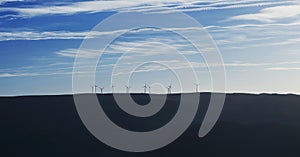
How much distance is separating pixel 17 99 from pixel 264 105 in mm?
25042

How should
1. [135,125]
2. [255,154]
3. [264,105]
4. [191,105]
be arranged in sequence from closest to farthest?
1. [255,154]
2. [135,125]
3. [264,105]
4. [191,105]

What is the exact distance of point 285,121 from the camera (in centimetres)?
4778

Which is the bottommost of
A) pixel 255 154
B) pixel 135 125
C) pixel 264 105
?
pixel 255 154

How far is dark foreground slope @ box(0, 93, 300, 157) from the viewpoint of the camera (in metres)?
39.2

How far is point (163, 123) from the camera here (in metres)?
48.6

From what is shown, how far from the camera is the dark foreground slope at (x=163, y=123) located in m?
39.2

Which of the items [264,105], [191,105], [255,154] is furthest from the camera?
[191,105]

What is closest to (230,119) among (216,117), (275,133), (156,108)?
(216,117)

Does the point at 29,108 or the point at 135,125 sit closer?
the point at 135,125

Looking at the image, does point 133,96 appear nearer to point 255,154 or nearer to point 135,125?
point 135,125

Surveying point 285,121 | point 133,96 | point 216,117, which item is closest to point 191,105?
point 133,96

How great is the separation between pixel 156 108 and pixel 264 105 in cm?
1076

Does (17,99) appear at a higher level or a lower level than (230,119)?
higher

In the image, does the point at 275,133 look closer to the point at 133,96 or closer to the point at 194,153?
the point at 194,153
